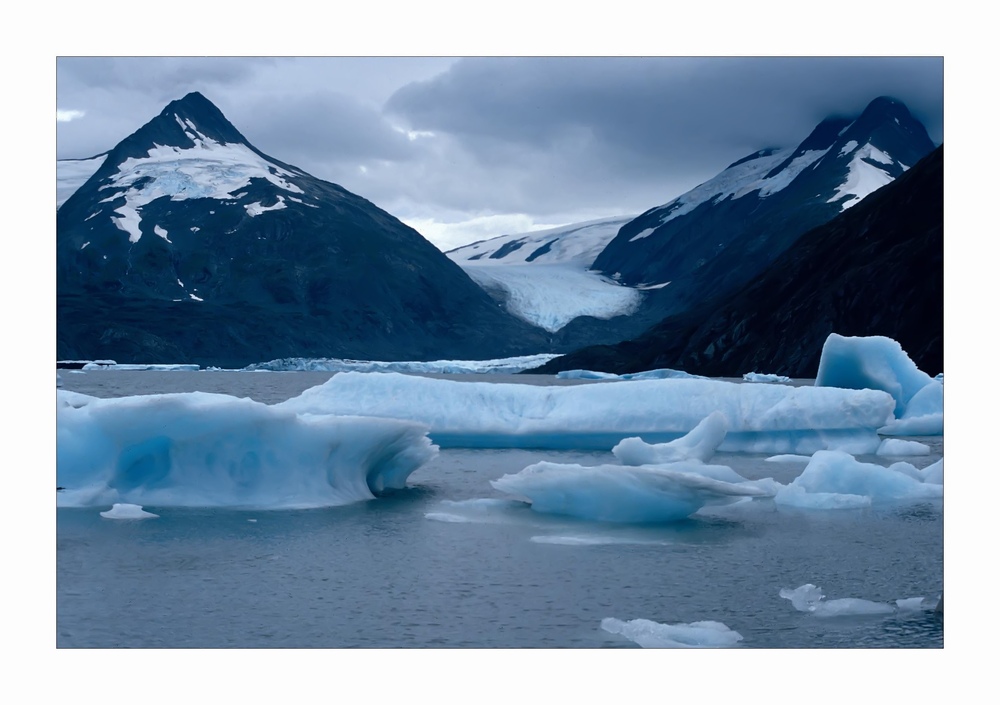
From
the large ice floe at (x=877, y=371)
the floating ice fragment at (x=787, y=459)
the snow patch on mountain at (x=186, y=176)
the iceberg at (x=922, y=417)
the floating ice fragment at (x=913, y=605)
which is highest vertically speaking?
the snow patch on mountain at (x=186, y=176)

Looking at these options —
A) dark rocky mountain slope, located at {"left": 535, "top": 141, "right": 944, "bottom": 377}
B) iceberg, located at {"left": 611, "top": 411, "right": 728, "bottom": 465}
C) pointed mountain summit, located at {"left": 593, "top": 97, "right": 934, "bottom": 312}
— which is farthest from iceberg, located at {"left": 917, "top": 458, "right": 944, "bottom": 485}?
pointed mountain summit, located at {"left": 593, "top": 97, "right": 934, "bottom": 312}

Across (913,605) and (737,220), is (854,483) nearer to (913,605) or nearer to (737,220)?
(913,605)

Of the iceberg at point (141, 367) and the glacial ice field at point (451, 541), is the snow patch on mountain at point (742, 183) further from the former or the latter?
the glacial ice field at point (451, 541)

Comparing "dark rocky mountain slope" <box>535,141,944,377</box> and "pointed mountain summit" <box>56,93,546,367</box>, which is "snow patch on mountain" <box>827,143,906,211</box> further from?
"pointed mountain summit" <box>56,93,546,367</box>

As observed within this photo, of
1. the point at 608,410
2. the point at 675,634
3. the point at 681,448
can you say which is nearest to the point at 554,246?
the point at 608,410

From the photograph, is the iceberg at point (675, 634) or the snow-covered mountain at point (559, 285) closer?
the iceberg at point (675, 634)

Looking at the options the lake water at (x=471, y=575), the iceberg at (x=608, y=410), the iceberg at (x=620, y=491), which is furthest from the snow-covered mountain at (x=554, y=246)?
the lake water at (x=471, y=575)

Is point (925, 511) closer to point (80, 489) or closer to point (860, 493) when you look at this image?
point (860, 493)
